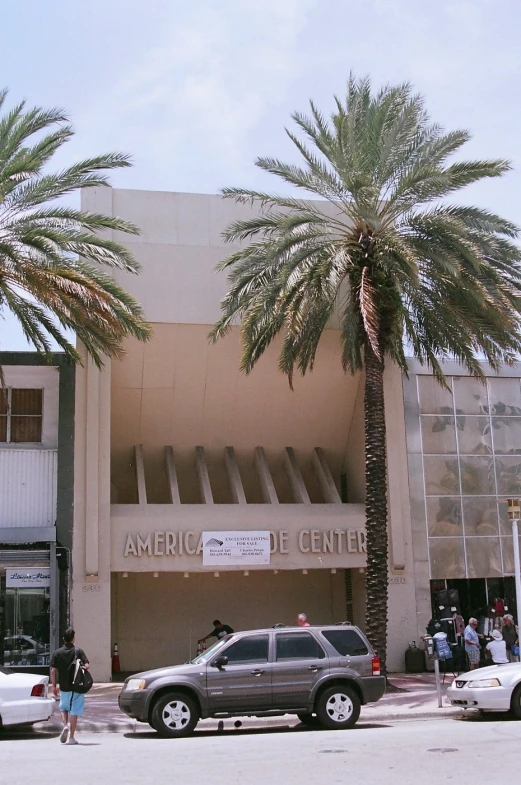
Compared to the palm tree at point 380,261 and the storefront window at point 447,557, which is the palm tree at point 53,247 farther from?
the storefront window at point 447,557

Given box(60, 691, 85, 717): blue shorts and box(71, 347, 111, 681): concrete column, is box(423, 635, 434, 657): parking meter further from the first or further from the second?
box(71, 347, 111, 681): concrete column

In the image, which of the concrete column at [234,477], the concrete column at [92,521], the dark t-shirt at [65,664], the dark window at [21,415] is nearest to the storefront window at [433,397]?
the concrete column at [234,477]

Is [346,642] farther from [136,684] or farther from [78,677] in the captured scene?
[78,677]

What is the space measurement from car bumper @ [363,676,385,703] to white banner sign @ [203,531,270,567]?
9371mm

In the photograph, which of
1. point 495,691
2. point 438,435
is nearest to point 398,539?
point 438,435

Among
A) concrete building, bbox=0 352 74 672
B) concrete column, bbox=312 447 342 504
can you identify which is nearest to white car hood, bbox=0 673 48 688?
concrete building, bbox=0 352 74 672

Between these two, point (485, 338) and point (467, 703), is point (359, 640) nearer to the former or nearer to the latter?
point (467, 703)

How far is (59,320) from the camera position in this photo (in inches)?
774

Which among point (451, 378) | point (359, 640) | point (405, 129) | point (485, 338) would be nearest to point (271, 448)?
point (451, 378)

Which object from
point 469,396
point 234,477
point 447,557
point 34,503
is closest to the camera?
point 34,503

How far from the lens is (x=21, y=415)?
23.0m

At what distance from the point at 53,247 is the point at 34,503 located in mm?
7068

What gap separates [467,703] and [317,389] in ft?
40.3

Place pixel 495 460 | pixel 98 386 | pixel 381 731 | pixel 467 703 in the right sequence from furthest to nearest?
pixel 495 460 → pixel 98 386 → pixel 467 703 → pixel 381 731
